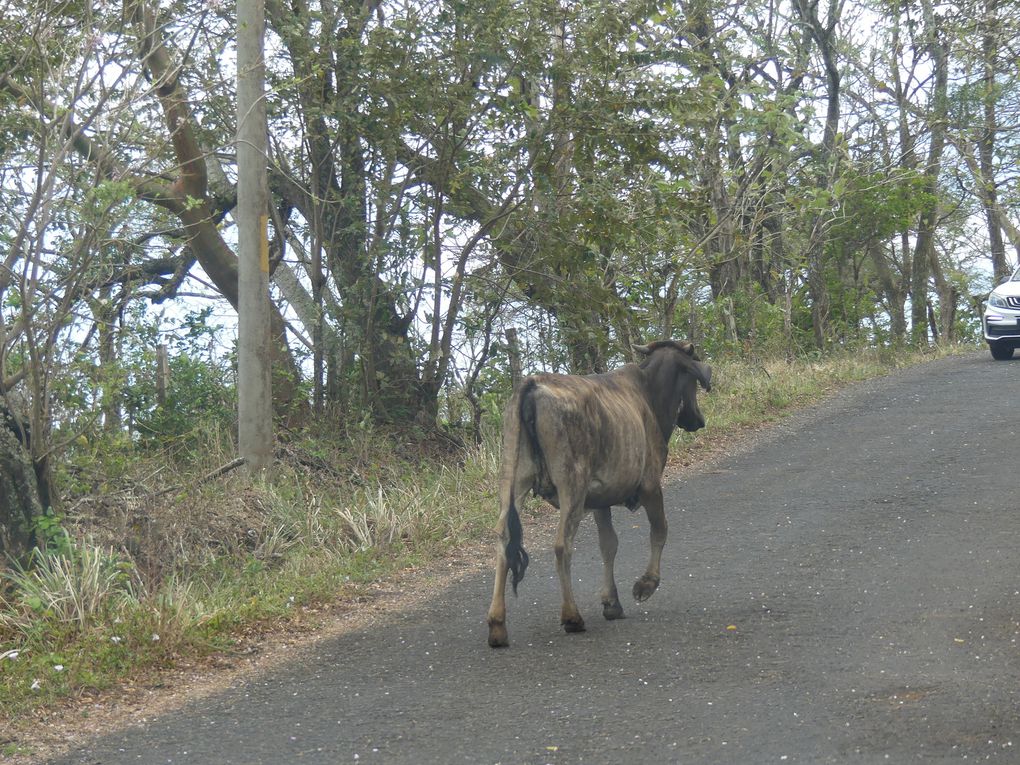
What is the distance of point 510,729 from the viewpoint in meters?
6.30

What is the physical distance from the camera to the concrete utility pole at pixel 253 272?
39.5 feet

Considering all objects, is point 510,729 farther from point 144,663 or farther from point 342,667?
point 144,663

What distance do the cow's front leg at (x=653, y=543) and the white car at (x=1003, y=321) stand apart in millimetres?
15691

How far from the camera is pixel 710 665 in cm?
721

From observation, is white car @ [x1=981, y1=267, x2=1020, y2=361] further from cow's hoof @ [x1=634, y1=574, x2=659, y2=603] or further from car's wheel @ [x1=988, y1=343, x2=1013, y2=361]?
cow's hoof @ [x1=634, y1=574, x2=659, y2=603]

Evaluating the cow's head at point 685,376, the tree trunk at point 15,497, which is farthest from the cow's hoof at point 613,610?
the tree trunk at point 15,497

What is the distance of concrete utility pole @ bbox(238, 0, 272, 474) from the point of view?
12.0 m

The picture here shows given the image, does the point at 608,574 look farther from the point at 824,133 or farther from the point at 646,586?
the point at 824,133

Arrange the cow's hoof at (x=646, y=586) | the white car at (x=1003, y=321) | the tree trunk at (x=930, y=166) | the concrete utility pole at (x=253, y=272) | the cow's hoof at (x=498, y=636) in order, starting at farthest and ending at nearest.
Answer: the tree trunk at (x=930, y=166) → the white car at (x=1003, y=321) → the concrete utility pole at (x=253, y=272) → the cow's hoof at (x=646, y=586) → the cow's hoof at (x=498, y=636)

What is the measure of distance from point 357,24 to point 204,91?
204 centimetres

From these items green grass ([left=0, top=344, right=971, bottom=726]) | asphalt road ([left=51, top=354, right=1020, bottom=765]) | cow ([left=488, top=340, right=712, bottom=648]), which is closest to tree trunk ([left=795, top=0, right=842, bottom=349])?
green grass ([left=0, top=344, right=971, bottom=726])

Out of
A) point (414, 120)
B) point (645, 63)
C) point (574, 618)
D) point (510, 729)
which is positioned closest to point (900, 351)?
point (645, 63)

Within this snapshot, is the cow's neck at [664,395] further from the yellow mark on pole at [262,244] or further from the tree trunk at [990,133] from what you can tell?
the tree trunk at [990,133]

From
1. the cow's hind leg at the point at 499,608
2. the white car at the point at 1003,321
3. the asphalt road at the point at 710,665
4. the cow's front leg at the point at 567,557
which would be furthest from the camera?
the white car at the point at 1003,321
